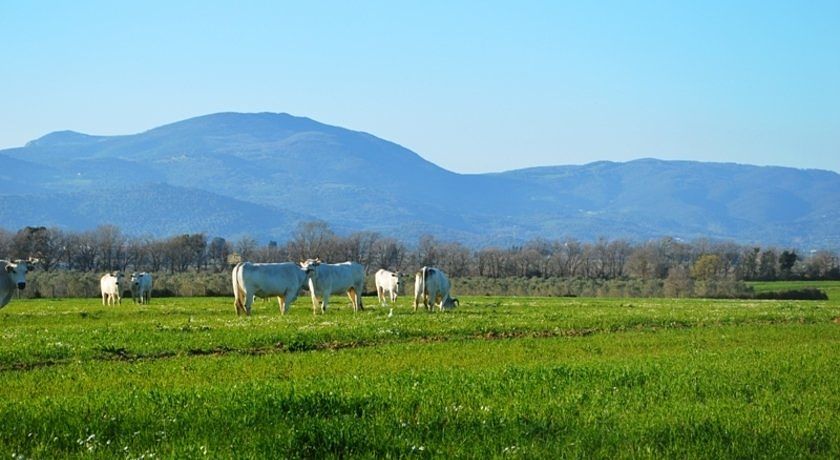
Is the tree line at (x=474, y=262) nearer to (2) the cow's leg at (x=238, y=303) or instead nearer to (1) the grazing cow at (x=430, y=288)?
(1) the grazing cow at (x=430, y=288)

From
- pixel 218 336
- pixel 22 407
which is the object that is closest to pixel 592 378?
pixel 22 407

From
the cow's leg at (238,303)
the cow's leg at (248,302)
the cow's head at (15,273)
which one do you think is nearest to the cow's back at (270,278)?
the cow's leg at (248,302)

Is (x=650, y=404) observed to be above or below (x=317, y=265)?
below

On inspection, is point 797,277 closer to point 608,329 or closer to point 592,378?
point 608,329

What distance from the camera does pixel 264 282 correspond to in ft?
127

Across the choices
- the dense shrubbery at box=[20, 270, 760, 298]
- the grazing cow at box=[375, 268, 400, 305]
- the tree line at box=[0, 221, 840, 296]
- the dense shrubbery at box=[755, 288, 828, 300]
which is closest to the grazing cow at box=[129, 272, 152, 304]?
the grazing cow at box=[375, 268, 400, 305]

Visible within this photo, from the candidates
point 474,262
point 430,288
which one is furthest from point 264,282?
point 474,262

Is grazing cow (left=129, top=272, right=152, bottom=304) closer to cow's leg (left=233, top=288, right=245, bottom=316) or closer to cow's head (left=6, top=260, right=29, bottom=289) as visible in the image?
cow's leg (left=233, top=288, right=245, bottom=316)

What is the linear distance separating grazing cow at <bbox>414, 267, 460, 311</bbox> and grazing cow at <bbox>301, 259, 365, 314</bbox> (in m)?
2.63

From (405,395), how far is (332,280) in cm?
2881

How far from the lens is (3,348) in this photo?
2048 cm

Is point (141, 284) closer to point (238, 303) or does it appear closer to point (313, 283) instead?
point (313, 283)

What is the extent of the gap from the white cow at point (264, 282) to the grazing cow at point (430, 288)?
5.26 metres

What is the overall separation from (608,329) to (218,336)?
1262 centimetres
